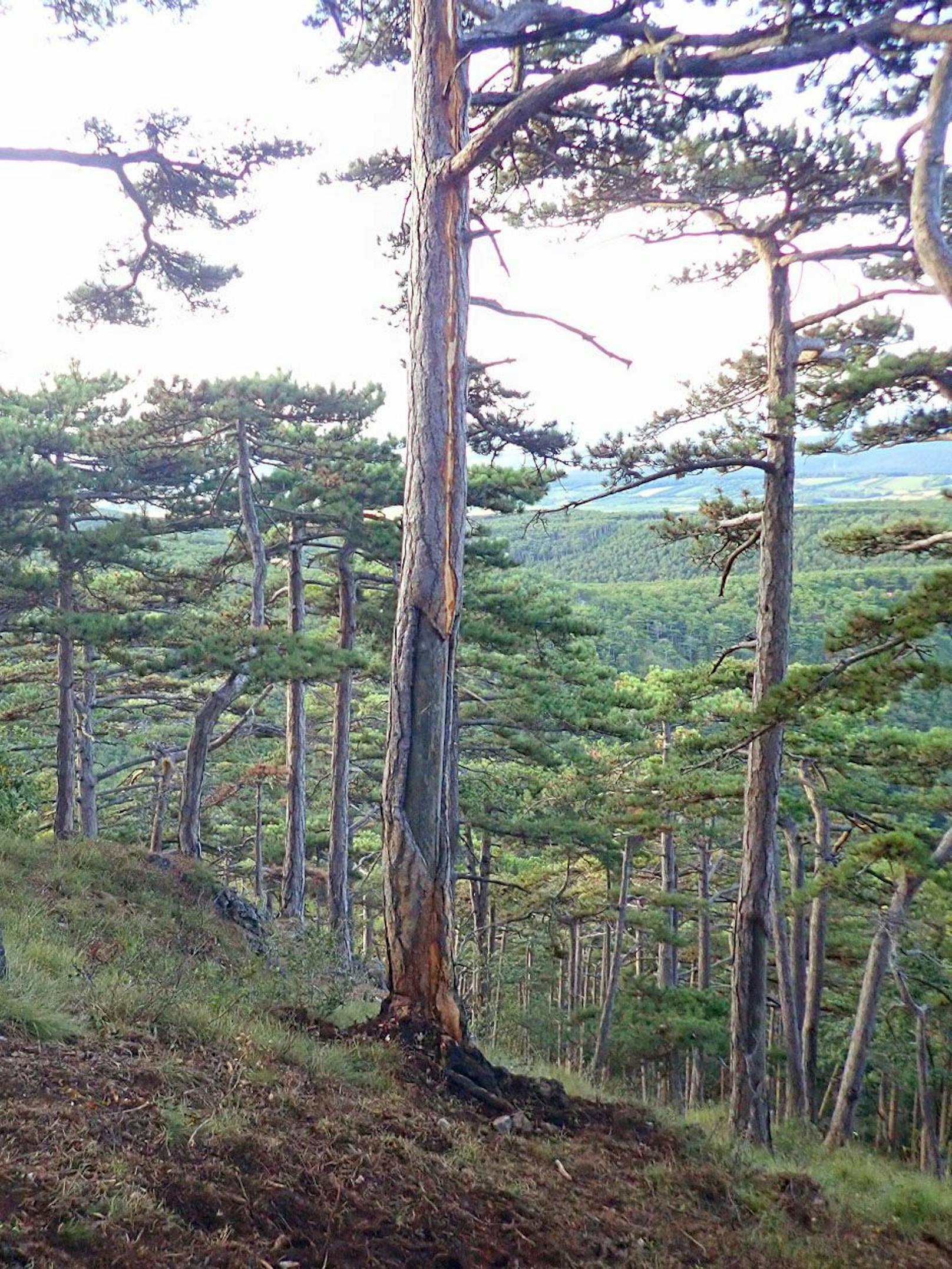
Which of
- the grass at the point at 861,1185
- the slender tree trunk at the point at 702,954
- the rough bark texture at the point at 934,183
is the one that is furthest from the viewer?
the slender tree trunk at the point at 702,954

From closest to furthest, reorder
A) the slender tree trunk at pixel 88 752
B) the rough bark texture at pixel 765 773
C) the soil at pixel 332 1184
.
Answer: the soil at pixel 332 1184, the rough bark texture at pixel 765 773, the slender tree trunk at pixel 88 752

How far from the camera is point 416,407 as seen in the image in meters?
6.51

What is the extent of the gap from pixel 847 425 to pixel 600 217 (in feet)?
10.5

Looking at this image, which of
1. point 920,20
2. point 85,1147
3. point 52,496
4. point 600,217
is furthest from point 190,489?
point 85,1147

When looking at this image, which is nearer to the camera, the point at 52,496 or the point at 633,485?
the point at 633,485

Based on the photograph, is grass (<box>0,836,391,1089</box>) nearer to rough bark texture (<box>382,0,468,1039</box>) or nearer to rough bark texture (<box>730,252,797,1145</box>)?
rough bark texture (<box>382,0,468,1039</box>)

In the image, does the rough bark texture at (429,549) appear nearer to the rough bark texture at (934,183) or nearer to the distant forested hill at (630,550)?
the rough bark texture at (934,183)

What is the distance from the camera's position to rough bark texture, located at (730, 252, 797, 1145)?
31.1 ft

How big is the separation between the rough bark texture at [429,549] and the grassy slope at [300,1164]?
756 mm

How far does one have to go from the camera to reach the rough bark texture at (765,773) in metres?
9.49

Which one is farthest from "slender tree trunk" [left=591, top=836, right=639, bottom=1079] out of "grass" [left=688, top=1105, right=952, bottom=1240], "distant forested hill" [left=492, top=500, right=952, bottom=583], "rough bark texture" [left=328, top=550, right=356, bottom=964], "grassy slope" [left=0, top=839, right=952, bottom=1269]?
"distant forested hill" [left=492, top=500, right=952, bottom=583]

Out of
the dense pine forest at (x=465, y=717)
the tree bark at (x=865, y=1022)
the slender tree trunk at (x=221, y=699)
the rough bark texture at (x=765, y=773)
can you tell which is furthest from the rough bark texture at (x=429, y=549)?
the tree bark at (x=865, y=1022)

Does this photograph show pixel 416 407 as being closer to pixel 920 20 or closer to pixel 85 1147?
pixel 920 20

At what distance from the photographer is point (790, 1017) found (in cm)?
1591
